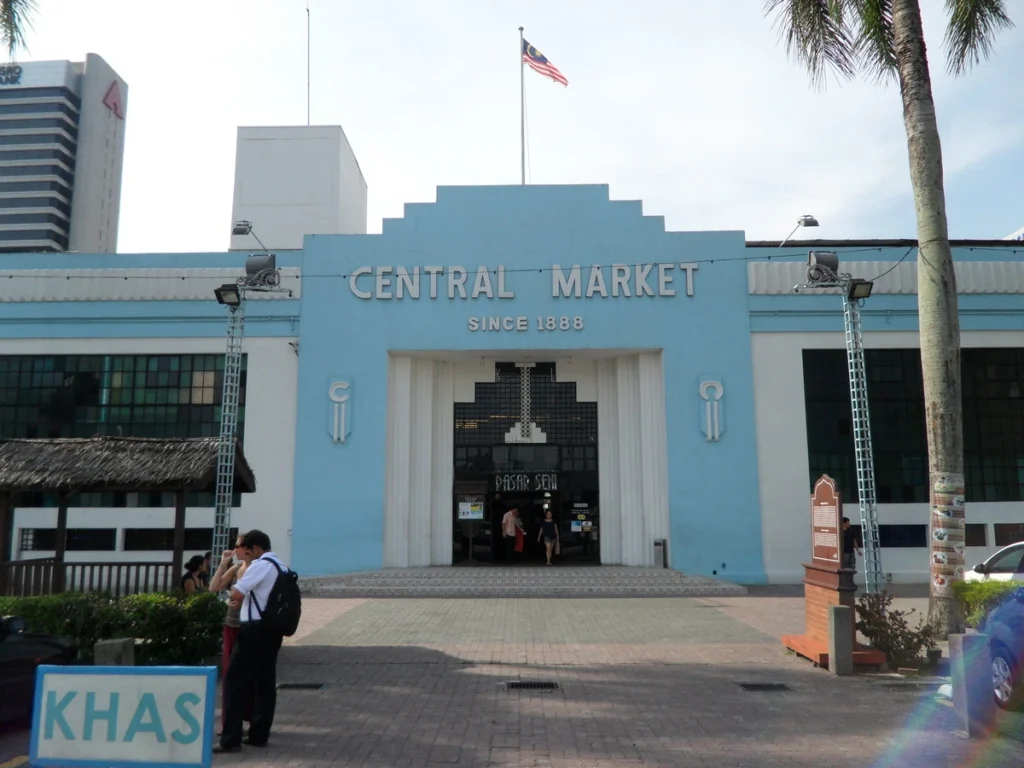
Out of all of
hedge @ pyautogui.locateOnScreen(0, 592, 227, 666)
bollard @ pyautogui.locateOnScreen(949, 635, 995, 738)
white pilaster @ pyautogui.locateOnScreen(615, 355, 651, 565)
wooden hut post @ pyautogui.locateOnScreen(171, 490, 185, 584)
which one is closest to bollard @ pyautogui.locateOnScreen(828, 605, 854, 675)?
bollard @ pyautogui.locateOnScreen(949, 635, 995, 738)

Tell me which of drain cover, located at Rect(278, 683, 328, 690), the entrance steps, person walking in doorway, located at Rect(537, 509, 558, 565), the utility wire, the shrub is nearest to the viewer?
drain cover, located at Rect(278, 683, 328, 690)

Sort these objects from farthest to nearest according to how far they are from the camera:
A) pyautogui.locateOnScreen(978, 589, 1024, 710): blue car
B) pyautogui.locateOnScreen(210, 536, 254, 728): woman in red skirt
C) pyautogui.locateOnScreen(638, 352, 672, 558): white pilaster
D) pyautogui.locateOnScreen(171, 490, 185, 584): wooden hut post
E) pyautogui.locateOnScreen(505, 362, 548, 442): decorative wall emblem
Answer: pyautogui.locateOnScreen(505, 362, 548, 442): decorative wall emblem
pyautogui.locateOnScreen(638, 352, 672, 558): white pilaster
pyautogui.locateOnScreen(171, 490, 185, 584): wooden hut post
pyautogui.locateOnScreen(978, 589, 1024, 710): blue car
pyautogui.locateOnScreen(210, 536, 254, 728): woman in red skirt

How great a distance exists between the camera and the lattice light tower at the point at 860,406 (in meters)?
13.7

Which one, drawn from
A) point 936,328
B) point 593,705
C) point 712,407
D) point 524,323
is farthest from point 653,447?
point 593,705

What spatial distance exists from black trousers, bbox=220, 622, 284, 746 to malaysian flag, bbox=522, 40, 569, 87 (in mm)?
20467

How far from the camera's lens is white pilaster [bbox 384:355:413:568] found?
22312 mm

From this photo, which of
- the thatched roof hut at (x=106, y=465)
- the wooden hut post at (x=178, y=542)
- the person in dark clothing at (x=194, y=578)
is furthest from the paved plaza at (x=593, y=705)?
the thatched roof hut at (x=106, y=465)

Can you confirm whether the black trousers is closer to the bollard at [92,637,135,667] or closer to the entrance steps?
the bollard at [92,637,135,667]

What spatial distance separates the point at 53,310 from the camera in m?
22.9

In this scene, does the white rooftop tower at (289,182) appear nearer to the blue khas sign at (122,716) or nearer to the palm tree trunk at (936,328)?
the palm tree trunk at (936,328)

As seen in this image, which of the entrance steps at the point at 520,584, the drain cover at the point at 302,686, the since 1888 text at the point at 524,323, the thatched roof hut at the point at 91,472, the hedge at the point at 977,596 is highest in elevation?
the since 1888 text at the point at 524,323

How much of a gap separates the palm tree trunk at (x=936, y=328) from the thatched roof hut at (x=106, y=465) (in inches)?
406

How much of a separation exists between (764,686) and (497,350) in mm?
14014

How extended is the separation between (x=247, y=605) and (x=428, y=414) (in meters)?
16.3
